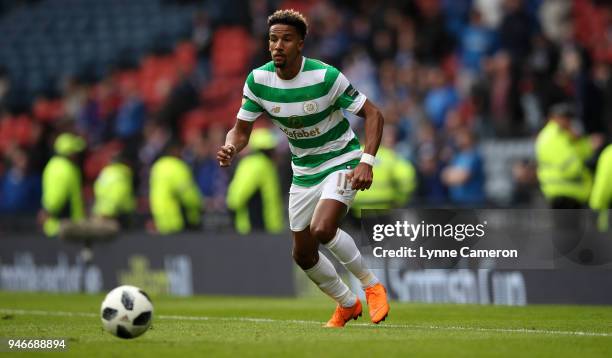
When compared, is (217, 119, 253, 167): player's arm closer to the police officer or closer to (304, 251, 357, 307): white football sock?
(304, 251, 357, 307): white football sock

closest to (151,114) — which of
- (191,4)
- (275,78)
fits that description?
(191,4)

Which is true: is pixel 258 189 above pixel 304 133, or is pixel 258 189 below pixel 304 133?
below

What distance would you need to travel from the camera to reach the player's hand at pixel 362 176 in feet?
30.1

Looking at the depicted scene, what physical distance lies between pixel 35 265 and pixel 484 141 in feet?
22.8

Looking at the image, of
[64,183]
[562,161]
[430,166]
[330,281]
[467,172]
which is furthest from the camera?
[64,183]

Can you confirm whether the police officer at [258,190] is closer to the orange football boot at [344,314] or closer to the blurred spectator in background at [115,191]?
the blurred spectator in background at [115,191]

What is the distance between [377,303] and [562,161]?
5.49m

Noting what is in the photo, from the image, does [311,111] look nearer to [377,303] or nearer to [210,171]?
[377,303]

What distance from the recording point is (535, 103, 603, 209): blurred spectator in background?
1441cm

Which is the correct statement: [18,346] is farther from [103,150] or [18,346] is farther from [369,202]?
[103,150]

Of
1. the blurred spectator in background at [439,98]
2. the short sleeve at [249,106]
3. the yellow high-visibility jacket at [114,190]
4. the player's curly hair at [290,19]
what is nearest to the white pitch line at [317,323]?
the short sleeve at [249,106]

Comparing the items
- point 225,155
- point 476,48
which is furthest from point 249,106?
point 476,48

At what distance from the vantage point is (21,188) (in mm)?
22359

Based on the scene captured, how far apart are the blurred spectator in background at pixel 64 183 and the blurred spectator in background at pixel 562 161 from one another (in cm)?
717
